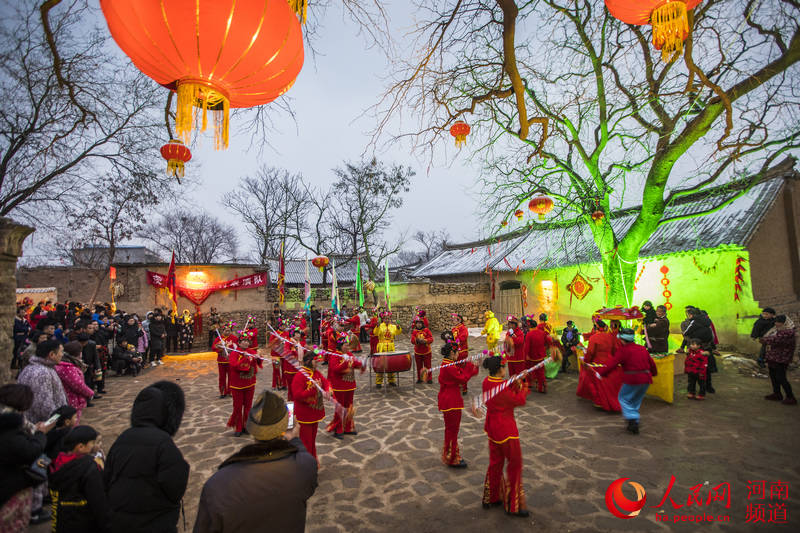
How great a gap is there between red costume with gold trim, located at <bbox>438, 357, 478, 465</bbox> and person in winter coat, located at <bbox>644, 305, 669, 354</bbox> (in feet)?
19.8

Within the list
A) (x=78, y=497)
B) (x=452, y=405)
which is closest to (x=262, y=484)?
(x=78, y=497)

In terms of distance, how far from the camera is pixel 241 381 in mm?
6555

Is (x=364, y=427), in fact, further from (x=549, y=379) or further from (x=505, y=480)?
(x=549, y=379)

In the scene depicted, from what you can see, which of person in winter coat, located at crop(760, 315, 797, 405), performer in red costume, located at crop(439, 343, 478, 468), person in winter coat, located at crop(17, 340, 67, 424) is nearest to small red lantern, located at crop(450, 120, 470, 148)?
performer in red costume, located at crop(439, 343, 478, 468)

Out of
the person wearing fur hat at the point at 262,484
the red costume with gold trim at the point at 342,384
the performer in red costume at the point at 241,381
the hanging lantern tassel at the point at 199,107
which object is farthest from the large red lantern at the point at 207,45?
the performer in red costume at the point at 241,381

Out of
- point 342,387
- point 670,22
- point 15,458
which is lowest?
point 342,387

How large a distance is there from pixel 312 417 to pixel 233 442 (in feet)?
7.34

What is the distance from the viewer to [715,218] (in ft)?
41.1

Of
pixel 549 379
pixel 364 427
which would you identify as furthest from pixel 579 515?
pixel 549 379

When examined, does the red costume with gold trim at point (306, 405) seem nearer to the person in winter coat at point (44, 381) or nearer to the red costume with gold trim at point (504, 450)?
the red costume with gold trim at point (504, 450)

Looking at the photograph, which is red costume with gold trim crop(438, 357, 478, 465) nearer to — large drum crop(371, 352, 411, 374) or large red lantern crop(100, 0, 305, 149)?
large drum crop(371, 352, 411, 374)

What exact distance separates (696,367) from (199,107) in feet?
32.1

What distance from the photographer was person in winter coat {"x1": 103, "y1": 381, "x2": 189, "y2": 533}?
2221 millimetres

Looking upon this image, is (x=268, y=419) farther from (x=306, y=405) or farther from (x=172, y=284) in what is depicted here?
(x=172, y=284)
